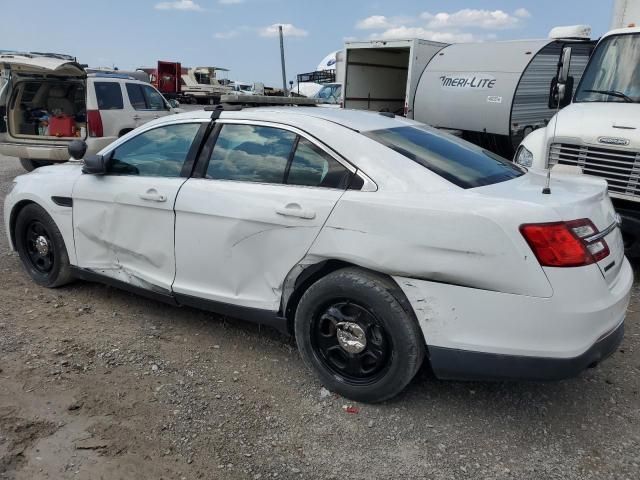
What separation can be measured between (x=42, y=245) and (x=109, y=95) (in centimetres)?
630

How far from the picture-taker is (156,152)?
3.79m

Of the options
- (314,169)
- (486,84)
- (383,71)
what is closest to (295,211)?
(314,169)

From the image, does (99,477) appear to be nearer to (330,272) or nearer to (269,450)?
(269,450)

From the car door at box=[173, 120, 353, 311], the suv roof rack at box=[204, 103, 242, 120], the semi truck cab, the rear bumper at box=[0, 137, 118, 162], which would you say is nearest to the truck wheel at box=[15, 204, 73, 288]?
the car door at box=[173, 120, 353, 311]

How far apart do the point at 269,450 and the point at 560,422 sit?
153cm

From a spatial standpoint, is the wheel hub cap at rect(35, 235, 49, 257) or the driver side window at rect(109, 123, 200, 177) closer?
the driver side window at rect(109, 123, 200, 177)

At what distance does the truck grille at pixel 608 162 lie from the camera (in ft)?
15.8

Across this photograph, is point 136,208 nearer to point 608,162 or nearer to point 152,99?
point 608,162

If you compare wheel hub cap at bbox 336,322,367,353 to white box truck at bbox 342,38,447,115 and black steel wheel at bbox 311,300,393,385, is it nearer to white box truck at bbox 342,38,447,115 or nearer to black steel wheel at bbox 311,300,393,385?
black steel wheel at bbox 311,300,393,385

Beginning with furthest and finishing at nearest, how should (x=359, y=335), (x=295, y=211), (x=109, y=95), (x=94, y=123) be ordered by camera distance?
1. (x=109, y=95)
2. (x=94, y=123)
3. (x=295, y=211)
4. (x=359, y=335)

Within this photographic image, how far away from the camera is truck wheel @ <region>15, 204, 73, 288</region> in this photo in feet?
14.2

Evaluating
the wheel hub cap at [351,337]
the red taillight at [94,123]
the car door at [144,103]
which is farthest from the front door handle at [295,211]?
the car door at [144,103]

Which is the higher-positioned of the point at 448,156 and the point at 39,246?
the point at 448,156

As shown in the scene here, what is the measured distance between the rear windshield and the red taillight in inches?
301
